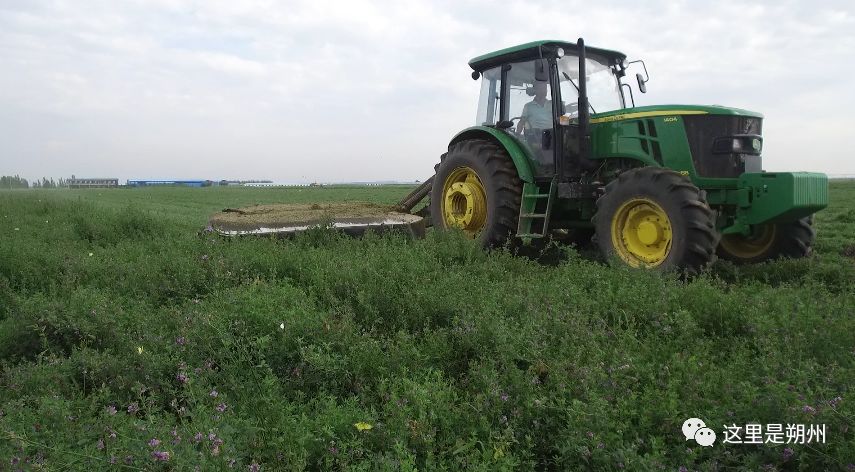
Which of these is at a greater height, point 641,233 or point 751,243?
point 641,233

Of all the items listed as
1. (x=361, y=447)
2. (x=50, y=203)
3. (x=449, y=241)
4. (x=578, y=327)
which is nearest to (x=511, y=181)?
(x=449, y=241)

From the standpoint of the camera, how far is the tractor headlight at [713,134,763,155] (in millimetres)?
5625

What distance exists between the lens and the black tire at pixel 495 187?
22.2ft

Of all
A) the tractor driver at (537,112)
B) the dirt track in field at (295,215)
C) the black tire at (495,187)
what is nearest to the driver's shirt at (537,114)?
the tractor driver at (537,112)

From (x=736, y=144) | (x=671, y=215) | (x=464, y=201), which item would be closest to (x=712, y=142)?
(x=736, y=144)

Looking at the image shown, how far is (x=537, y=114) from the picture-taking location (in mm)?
6930

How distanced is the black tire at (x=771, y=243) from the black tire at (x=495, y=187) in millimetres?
2305

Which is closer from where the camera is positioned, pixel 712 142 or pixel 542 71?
pixel 712 142

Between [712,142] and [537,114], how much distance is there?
6.51 ft

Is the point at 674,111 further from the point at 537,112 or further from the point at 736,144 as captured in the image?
the point at 537,112

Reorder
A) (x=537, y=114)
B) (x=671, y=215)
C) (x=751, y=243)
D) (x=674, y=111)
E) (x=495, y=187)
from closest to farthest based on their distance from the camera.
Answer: (x=671, y=215), (x=674, y=111), (x=751, y=243), (x=495, y=187), (x=537, y=114)

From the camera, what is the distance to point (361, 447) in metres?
2.53

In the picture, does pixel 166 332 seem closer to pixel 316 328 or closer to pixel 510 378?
pixel 316 328

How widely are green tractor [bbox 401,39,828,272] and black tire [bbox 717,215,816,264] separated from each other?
11mm
